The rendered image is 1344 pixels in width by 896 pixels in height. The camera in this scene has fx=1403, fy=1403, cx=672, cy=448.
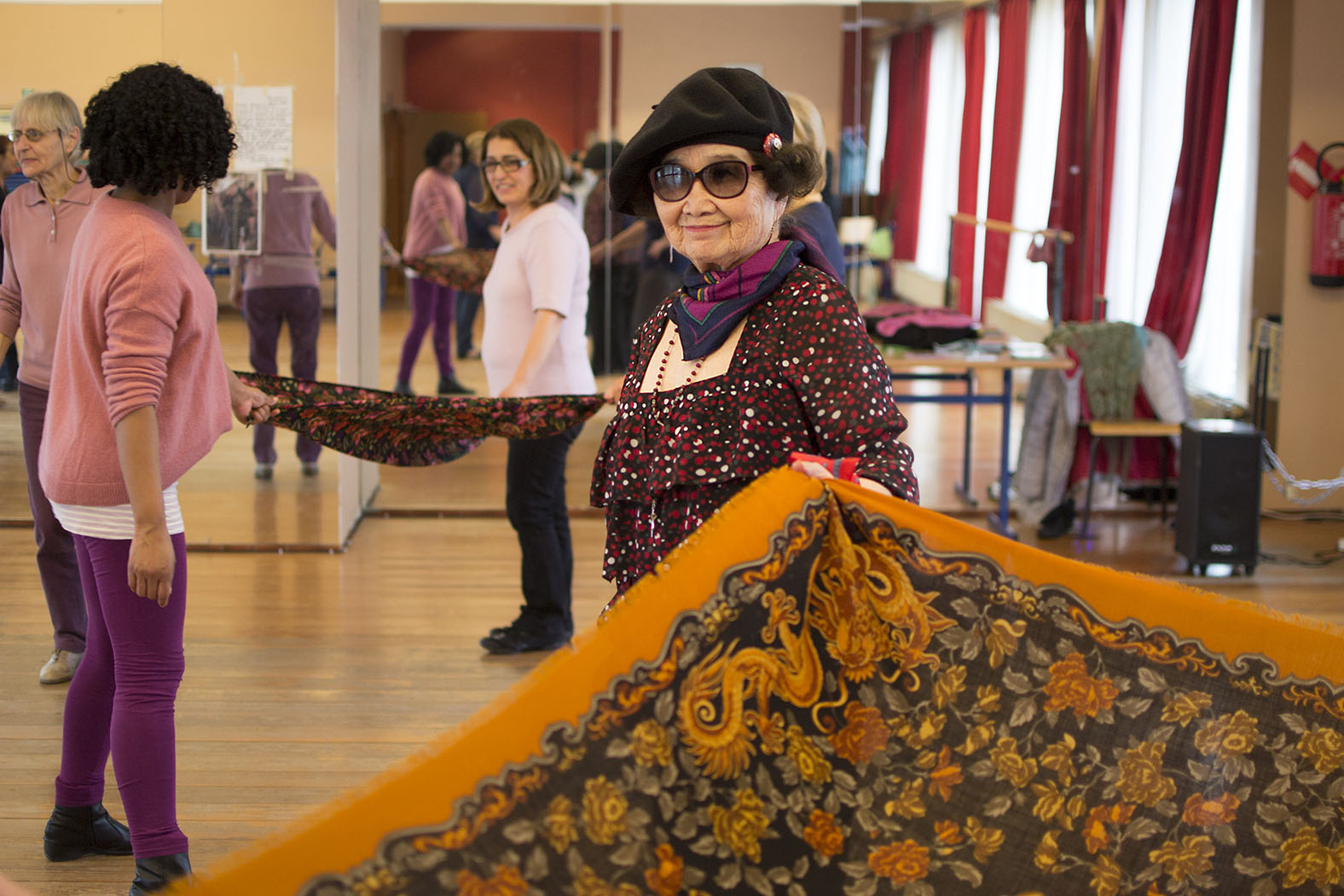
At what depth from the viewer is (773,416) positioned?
1.82 m

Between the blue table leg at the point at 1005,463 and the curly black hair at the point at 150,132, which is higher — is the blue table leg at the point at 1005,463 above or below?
below

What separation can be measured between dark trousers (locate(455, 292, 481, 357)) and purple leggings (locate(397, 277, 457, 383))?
32 mm

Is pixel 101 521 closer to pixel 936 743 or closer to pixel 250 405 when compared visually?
pixel 250 405

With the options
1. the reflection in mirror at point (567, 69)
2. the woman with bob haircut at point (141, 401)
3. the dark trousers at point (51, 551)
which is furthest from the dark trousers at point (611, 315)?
the woman with bob haircut at point (141, 401)

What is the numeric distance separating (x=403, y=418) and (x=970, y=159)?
731cm

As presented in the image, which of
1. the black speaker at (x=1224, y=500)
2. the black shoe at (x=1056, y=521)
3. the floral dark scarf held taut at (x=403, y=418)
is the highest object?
the floral dark scarf held taut at (x=403, y=418)

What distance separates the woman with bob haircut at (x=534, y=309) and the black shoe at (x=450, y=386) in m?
2.07

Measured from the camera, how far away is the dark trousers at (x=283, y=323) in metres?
5.22

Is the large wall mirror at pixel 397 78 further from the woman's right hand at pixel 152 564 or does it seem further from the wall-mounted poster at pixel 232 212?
the woman's right hand at pixel 152 564

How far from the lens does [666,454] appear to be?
6.13ft

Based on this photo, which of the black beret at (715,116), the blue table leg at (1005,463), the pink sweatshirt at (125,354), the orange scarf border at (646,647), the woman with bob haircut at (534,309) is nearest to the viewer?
the orange scarf border at (646,647)

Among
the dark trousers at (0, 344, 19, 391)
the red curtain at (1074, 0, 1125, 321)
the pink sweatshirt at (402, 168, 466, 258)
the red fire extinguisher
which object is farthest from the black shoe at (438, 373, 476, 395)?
the red curtain at (1074, 0, 1125, 321)

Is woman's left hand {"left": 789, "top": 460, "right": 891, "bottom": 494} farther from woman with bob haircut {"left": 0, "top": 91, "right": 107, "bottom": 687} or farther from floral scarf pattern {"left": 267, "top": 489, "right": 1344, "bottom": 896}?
woman with bob haircut {"left": 0, "top": 91, "right": 107, "bottom": 687}

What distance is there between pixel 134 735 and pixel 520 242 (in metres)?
1.93
